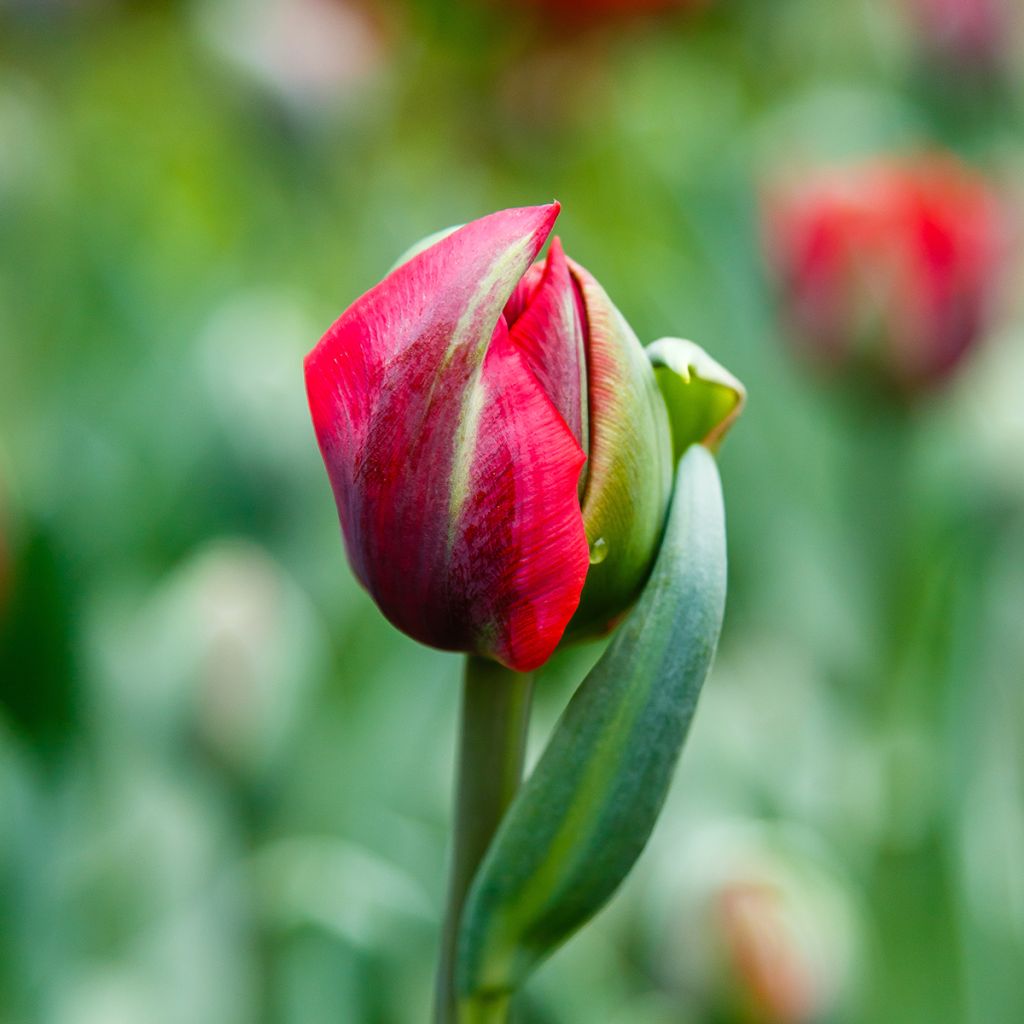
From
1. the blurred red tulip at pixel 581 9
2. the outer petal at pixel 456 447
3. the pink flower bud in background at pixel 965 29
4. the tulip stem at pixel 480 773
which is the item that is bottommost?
the tulip stem at pixel 480 773

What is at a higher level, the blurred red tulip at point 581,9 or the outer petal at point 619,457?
the blurred red tulip at point 581,9

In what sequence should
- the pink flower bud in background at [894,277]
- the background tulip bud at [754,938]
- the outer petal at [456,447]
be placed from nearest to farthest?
the outer petal at [456,447]
the background tulip bud at [754,938]
the pink flower bud in background at [894,277]

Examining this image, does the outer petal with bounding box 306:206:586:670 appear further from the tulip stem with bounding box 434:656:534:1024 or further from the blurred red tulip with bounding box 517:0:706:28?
the blurred red tulip with bounding box 517:0:706:28

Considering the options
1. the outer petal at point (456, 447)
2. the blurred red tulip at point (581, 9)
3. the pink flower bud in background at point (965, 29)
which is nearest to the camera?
the outer petal at point (456, 447)

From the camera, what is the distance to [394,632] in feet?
3.18

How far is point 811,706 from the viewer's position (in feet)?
3.14

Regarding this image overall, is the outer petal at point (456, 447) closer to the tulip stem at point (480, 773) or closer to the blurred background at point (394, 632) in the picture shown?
the tulip stem at point (480, 773)

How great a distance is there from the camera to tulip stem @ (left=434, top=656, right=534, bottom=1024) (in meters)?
0.36

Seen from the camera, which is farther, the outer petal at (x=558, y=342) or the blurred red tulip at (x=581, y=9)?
the blurred red tulip at (x=581, y=9)

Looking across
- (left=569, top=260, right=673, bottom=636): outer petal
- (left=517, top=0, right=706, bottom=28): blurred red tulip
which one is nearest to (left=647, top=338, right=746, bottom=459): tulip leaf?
(left=569, top=260, right=673, bottom=636): outer petal

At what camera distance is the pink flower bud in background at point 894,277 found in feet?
3.08

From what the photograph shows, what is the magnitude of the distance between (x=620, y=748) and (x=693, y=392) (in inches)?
3.2

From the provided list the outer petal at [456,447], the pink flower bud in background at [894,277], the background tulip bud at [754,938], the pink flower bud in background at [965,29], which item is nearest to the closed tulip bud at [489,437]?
the outer petal at [456,447]

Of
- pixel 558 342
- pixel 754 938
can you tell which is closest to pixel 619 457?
pixel 558 342
